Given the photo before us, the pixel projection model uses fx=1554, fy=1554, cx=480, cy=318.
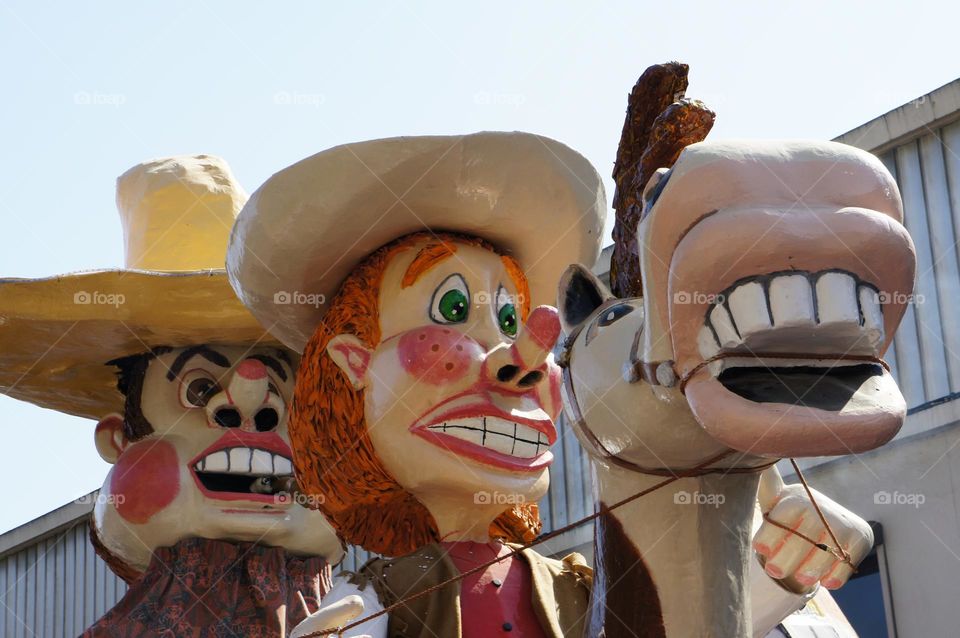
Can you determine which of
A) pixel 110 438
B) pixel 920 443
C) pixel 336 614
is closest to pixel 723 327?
pixel 336 614

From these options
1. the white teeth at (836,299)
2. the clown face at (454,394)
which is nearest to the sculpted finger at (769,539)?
the white teeth at (836,299)

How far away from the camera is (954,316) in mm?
4668

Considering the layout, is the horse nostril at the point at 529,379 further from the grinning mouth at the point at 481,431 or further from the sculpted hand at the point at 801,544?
the sculpted hand at the point at 801,544

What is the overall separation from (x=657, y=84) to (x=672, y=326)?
1.87 ft

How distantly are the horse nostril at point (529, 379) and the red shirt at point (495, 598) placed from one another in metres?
0.30

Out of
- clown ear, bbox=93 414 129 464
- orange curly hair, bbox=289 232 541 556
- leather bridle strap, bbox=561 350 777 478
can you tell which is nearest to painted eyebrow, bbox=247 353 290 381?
clown ear, bbox=93 414 129 464

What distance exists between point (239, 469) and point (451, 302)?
1013 mm

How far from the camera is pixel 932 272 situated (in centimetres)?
473

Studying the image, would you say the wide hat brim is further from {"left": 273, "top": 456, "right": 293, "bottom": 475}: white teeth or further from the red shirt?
the red shirt

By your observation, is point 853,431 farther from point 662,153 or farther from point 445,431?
point 445,431

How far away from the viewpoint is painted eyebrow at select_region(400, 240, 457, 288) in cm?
289

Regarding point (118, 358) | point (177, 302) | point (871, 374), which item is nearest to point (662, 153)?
point (871, 374)

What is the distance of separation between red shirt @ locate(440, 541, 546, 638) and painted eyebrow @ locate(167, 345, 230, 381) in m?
1.21

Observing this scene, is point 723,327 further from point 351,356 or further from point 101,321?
point 101,321
